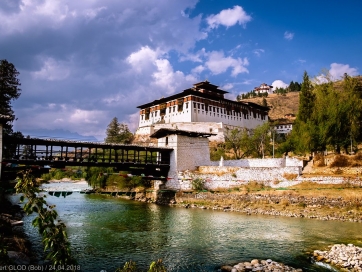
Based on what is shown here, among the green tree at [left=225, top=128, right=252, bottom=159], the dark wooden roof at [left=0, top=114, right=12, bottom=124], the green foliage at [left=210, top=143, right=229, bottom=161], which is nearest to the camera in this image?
the dark wooden roof at [left=0, top=114, right=12, bottom=124]

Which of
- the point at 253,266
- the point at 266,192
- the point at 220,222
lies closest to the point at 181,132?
the point at 266,192

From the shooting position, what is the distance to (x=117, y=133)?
77.7 meters

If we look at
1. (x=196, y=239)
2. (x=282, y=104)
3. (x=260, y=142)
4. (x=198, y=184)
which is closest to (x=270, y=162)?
(x=198, y=184)

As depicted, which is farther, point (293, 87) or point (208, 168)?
point (293, 87)

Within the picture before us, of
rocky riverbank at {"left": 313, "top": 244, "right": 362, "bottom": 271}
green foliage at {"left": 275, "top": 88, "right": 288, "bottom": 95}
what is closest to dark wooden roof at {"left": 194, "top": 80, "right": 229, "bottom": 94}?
rocky riverbank at {"left": 313, "top": 244, "right": 362, "bottom": 271}

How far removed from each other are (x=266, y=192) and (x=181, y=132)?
1381 centimetres

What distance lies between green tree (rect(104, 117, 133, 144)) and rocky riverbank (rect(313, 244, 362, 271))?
60510 mm

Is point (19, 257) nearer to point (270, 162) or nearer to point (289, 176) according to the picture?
point (289, 176)

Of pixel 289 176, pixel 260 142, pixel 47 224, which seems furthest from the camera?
pixel 260 142

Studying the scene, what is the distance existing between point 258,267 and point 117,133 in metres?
68.8

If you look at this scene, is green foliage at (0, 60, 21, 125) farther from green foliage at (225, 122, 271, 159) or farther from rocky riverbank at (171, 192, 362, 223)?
green foliage at (225, 122, 271, 159)

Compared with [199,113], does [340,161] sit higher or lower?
lower

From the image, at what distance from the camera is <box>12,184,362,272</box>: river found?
43.4ft

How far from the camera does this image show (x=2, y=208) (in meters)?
19.9
